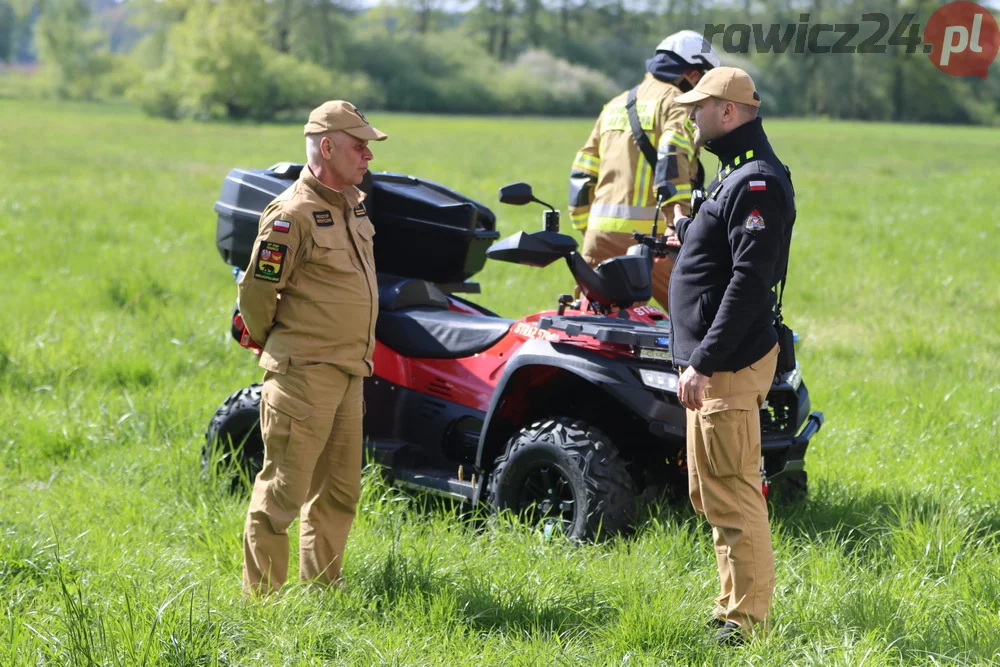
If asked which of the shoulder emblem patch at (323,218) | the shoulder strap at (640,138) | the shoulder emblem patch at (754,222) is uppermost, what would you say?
the shoulder strap at (640,138)

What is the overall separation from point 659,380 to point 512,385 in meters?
0.70

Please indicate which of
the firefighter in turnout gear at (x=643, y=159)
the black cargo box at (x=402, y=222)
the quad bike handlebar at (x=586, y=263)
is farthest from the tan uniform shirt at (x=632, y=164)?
the quad bike handlebar at (x=586, y=263)

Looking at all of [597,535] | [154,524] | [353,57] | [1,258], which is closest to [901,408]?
[597,535]

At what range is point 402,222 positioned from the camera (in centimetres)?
556

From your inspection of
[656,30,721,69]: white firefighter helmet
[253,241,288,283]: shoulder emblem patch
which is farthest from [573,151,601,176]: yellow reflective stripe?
[253,241,288,283]: shoulder emblem patch

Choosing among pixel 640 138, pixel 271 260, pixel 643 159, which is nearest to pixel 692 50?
pixel 640 138

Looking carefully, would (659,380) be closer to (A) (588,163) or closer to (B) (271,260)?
(B) (271,260)

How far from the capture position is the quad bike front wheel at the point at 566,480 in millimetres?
4516

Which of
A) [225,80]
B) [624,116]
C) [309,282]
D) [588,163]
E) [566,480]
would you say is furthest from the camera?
[225,80]

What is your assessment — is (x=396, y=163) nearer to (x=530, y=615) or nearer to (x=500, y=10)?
(x=530, y=615)

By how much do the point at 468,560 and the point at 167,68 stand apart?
3089 inches

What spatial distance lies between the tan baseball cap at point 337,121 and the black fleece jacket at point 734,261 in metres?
1.19

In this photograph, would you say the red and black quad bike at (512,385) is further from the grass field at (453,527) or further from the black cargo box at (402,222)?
the grass field at (453,527)

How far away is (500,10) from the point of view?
119m
